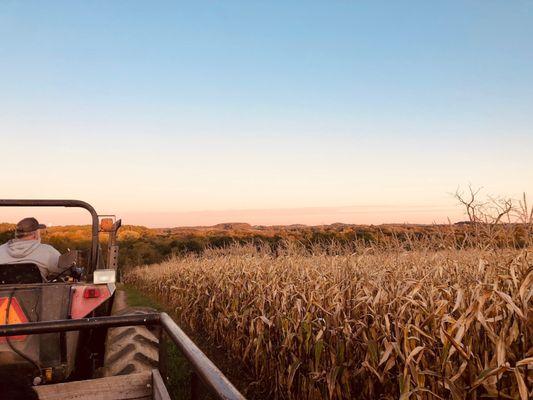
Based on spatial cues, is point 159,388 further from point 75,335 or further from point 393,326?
point 393,326

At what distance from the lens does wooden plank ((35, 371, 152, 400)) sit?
2.21m

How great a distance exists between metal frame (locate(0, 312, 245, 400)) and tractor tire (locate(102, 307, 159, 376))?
1931mm

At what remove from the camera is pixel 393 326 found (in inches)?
155

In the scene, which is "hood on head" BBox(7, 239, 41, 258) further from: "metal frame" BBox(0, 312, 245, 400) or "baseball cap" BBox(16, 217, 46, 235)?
"metal frame" BBox(0, 312, 245, 400)

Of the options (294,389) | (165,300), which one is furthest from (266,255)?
(165,300)

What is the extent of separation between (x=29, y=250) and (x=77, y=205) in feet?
2.17

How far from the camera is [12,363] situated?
3428 mm

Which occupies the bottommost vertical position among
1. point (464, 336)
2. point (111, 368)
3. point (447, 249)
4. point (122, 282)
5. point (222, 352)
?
point (122, 282)

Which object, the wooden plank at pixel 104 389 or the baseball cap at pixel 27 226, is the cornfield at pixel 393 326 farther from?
the baseball cap at pixel 27 226

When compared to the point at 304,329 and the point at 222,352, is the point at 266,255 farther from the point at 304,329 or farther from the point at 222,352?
the point at 304,329

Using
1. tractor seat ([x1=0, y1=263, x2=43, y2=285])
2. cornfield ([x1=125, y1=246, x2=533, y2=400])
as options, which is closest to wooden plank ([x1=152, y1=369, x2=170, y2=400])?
→ cornfield ([x1=125, y1=246, x2=533, y2=400])

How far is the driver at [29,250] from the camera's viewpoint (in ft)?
13.3

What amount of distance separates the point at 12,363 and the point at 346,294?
283 centimetres

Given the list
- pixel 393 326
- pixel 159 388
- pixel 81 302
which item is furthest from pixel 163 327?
pixel 393 326
